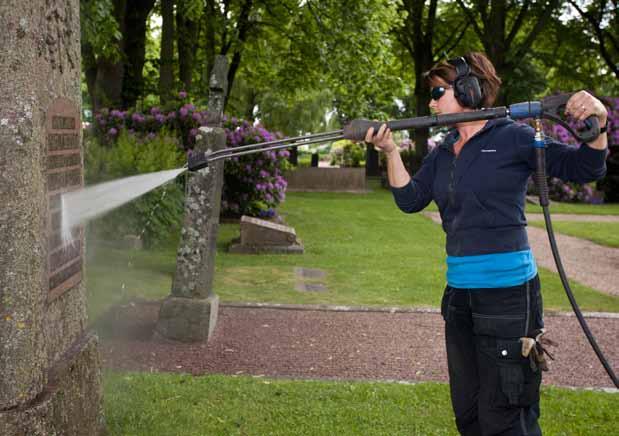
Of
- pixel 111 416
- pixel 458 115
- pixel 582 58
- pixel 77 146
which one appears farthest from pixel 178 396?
pixel 582 58

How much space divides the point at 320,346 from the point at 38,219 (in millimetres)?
4320

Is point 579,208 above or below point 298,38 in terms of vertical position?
below

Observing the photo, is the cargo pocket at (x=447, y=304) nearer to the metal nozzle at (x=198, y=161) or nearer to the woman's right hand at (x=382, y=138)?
the woman's right hand at (x=382, y=138)

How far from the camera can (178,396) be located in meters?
5.32

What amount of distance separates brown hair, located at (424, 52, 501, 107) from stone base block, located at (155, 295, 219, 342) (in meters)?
4.32

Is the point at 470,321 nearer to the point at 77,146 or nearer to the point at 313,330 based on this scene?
the point at 77,146

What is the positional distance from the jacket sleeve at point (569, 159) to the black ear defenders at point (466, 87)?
9.4 inches

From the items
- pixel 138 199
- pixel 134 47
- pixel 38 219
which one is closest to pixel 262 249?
pixel 138 199

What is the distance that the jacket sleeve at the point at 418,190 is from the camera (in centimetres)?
370

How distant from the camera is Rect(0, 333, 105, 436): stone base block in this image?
3.13m

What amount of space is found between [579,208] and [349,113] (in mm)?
11299

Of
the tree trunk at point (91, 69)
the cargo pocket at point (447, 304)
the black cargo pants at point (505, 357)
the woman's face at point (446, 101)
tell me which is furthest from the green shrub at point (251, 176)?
the black cargo pants at point (505, 357)

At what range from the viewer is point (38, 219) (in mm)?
3215

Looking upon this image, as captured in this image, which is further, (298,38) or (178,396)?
(298,38)
